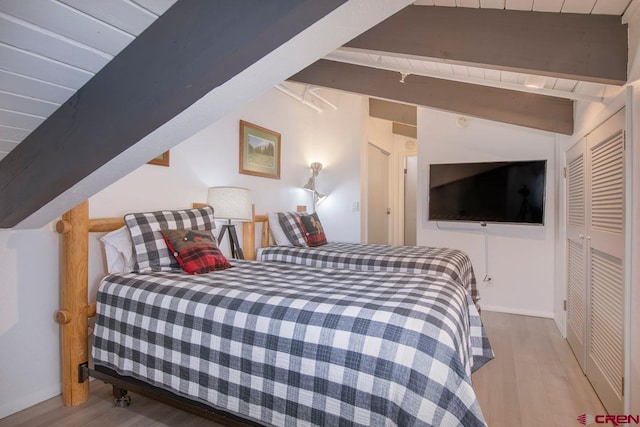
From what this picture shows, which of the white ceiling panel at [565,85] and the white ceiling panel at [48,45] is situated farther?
the white ceiling panel at [565,85]

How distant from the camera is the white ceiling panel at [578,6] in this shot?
4.57 ft

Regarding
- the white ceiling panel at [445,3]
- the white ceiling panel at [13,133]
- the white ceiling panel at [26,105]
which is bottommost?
the white ceiling panel at [13,133]

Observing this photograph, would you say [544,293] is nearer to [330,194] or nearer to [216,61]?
[330,194]

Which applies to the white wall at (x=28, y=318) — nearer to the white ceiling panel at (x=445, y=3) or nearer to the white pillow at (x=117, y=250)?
the white pillow at (x=117, y=250)

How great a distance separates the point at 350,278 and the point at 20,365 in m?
1.84

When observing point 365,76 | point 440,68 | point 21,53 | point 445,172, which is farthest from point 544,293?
point 21,53

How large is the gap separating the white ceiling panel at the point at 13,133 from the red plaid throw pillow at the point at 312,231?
7.68 ft

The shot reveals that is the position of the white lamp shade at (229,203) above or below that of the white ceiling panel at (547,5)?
below

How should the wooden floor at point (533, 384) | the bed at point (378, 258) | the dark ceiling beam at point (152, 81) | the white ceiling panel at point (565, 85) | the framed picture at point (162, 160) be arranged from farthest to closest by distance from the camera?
1. the bed at point (378, 258)
2. the framed picture at point (162, 160)
3. the white ceiling panel at point (565, 85)
4. the wooden floor at point (533, 384)
5. the dark ceiling beam at point (152, 81)

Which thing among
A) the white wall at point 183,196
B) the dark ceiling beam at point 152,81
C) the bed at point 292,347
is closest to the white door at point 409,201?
the white wall at point 183,196

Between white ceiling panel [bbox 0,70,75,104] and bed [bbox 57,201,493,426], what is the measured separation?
2.96ft

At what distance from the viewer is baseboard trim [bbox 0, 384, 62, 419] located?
5.70 ft

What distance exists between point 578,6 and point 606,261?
1.32 meters

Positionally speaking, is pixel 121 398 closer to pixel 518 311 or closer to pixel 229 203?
pixel 229 203
